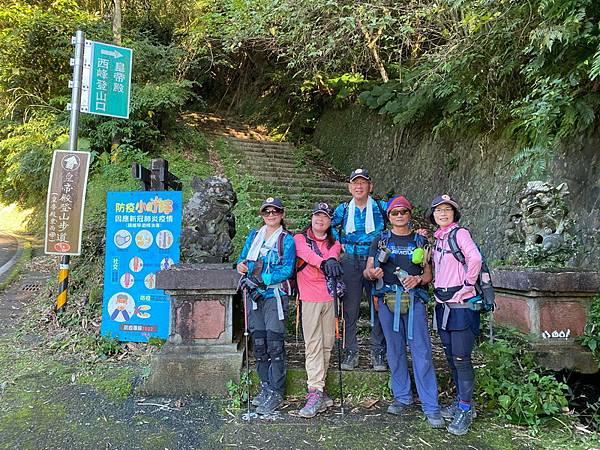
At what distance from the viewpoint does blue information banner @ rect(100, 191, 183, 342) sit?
5.06 m

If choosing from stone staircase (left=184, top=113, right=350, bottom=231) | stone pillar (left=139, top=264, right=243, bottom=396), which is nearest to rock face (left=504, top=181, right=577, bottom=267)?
stone pillar (left=139, top=264, right=243, bottom=396)

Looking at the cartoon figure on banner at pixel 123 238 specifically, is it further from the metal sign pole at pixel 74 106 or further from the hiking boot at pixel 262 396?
the hiking boot at pixel 262 396

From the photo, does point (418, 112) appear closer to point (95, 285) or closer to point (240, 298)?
point (240, 298)

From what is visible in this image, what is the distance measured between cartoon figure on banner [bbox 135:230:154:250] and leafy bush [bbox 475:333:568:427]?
3.77m

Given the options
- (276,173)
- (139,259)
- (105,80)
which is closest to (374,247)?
(139,259)

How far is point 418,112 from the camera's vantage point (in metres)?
8.36

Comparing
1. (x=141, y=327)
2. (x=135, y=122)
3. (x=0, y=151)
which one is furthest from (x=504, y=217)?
(x=0, y=151)

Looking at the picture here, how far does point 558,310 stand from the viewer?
153 inches

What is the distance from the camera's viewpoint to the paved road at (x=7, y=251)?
29.5ft

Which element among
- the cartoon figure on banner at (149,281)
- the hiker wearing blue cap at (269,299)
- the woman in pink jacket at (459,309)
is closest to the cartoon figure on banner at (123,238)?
the cartoon figure on banner at (149,281)

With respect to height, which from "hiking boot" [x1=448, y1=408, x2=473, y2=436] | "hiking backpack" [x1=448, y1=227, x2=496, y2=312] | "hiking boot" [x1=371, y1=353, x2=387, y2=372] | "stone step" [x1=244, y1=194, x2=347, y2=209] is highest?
"stone step" [x1=244, y1=194, x2=347, y2=209]

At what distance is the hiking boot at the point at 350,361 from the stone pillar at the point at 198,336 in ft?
3.04

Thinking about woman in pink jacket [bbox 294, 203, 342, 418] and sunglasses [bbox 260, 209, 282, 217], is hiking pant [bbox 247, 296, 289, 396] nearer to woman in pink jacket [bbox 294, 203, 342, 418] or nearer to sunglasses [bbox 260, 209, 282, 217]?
woman in pink jacket [bbox 294, 203, 342, 418]

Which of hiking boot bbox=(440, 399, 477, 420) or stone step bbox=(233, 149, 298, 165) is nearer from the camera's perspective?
hiking boot bbox=(440, 399, 477, 420)
